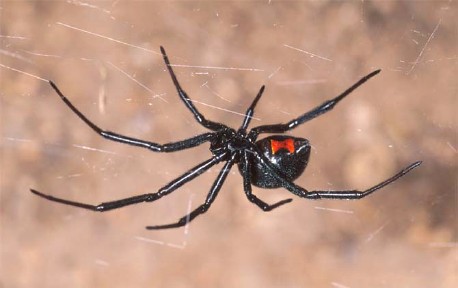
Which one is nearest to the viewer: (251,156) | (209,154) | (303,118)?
(303,118)

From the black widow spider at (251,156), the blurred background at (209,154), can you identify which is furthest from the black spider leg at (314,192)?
the blurred background at (209,154)

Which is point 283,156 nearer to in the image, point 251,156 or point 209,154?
point 251,156

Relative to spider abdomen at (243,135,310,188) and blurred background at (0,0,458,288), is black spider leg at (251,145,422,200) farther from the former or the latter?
blurred background at (0,0,458,288)

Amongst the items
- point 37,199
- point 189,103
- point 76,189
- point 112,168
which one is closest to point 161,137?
point 112,168

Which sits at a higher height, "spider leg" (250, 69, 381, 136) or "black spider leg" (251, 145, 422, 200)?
"spider leg" (250, 69, 381, 136)

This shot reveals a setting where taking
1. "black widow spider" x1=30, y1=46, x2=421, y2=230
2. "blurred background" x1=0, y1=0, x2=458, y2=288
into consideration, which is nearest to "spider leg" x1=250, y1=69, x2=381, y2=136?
"black widow spider" x1=30, y1=46, x2=421, y2=230

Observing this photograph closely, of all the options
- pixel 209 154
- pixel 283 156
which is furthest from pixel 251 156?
pixel 209 154

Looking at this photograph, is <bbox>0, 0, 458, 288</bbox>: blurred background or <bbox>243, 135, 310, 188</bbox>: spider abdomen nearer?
<bbox>243, 135, 310, 188</bbox>: spider abdomen

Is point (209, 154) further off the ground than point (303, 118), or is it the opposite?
point (303, 118)

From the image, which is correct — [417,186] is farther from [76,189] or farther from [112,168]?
[76,189]
